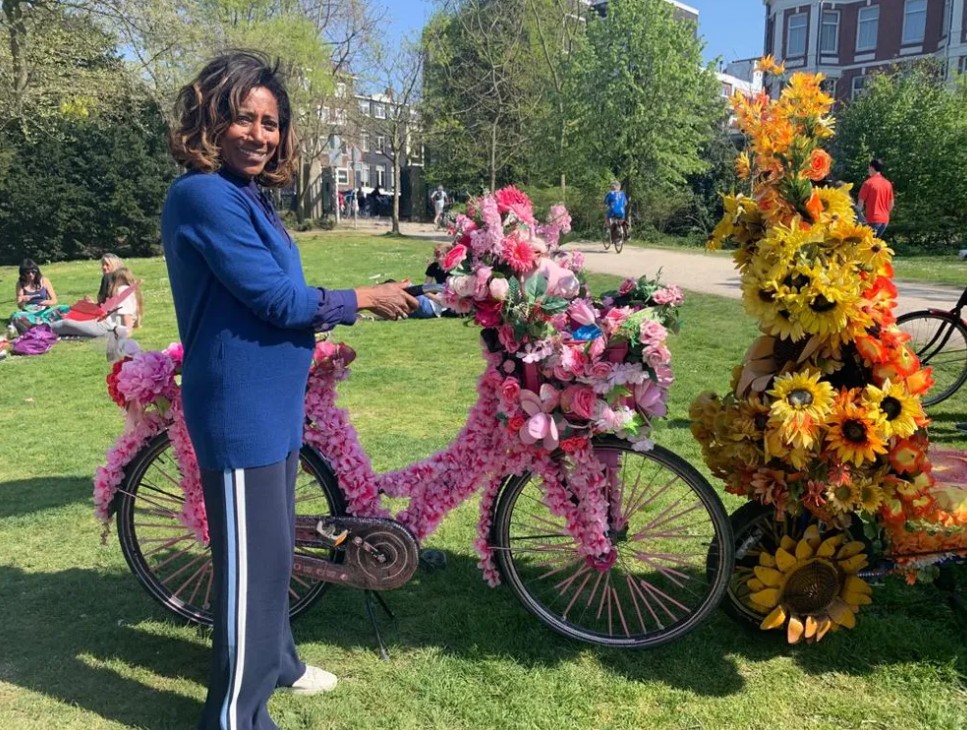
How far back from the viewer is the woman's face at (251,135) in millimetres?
2271

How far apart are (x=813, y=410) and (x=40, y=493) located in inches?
175

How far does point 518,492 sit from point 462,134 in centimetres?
3125

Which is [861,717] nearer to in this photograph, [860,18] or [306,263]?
[306,263]

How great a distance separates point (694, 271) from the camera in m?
16.0

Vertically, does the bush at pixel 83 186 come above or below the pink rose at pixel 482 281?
above

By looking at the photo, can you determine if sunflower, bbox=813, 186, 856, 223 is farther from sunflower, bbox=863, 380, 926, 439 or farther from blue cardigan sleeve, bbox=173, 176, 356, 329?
blue cardigan sleeve, bbox=173, 176, 356, 329

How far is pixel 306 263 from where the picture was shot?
62.2 feet

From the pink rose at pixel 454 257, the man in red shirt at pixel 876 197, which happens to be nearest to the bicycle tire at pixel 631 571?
the pink rose at pixel 454 257

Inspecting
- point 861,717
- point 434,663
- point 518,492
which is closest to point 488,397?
point 518,492

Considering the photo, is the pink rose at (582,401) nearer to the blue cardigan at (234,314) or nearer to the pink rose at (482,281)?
the pink rose at (482,281)

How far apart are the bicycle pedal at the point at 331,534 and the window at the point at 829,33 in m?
47.1

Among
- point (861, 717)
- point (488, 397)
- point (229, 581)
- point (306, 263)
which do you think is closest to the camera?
point (229, 581)

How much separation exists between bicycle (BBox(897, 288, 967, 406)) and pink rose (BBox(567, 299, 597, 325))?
415 centimetres

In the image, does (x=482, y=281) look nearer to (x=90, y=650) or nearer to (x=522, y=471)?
(x=522, y=471)
